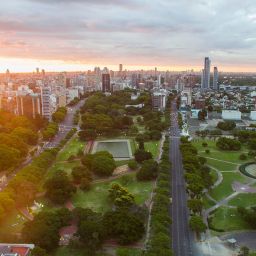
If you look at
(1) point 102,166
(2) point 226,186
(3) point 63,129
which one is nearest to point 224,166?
(2) point 226,186

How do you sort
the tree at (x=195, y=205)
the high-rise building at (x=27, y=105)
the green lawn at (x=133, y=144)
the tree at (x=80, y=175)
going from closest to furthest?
the tree at (x=195, y=205), the tree at (x=80, y=175), the green lawn at (x=133, y=144), the high-rise building at (x=27, y=105)

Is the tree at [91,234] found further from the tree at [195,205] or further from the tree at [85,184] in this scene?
the tree at [85,184]

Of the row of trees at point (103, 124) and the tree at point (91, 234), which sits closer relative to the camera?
the tree at point (91, 234)

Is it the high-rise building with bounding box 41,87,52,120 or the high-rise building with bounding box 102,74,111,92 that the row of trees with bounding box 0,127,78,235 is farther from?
the high-rise building with bounding box 102,74,111,92

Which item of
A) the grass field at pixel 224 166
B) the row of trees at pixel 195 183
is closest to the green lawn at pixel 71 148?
the row of trees at pixel 195 183

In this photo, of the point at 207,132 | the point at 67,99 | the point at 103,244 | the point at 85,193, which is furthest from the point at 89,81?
the point at 103,244

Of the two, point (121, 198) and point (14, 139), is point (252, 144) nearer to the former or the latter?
point (121, 198)

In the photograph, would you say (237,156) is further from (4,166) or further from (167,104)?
(167,104)
